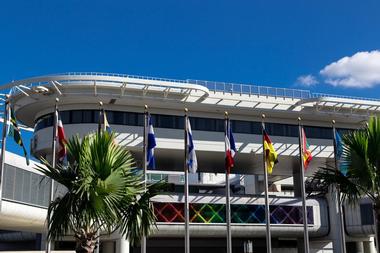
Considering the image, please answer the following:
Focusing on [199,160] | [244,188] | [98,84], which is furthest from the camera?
[244,188]

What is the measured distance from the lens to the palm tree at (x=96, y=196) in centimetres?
1453

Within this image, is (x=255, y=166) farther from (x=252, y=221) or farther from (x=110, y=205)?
(x=110, y=205)

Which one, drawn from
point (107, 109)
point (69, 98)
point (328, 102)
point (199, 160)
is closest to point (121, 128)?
point (107, 109)

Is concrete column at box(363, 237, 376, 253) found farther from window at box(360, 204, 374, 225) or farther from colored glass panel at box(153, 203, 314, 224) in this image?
colored glass panel at box(153, 203, 314, 224)

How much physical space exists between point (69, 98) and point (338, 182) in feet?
97.5

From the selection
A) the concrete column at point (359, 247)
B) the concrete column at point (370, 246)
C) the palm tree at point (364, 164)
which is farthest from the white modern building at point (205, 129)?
the palm tree at point (364, 164)

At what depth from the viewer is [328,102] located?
1912 inches

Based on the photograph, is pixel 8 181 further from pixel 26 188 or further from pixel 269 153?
→ pixel 269 153

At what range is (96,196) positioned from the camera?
14492 millimetres

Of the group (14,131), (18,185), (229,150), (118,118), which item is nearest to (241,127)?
(118,118)

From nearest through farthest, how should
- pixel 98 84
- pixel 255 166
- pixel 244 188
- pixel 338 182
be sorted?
pixel 338 182 < pixel 98 84 < pixel 255 166 < pixel 244 188

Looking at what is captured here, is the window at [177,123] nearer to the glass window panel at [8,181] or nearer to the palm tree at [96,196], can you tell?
the glass window panel at [8,181]

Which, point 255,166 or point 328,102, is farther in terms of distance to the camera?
point 255,166

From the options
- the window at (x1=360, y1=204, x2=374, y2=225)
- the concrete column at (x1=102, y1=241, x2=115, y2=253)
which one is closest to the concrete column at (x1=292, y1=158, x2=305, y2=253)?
the window at (x1=360, y1=204, x2=374, y2=225)
